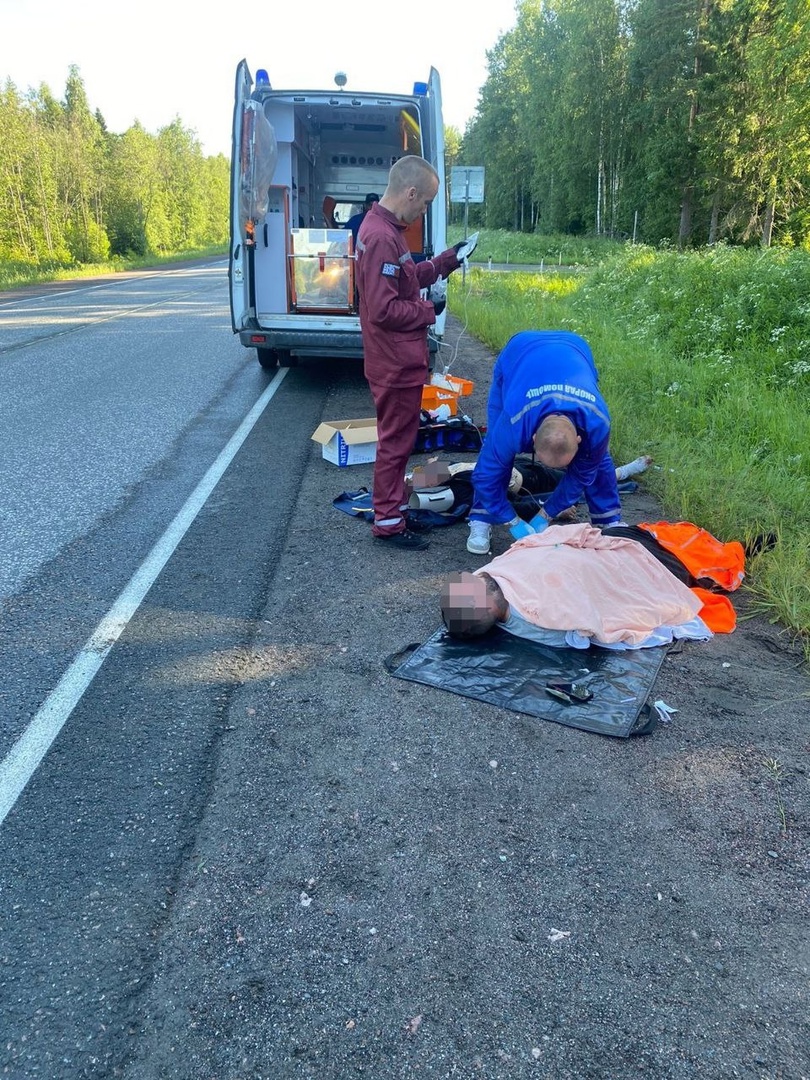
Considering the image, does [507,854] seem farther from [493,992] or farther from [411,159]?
[411,159]

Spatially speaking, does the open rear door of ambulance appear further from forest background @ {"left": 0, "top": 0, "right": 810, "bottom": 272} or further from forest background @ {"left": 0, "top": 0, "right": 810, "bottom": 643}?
forest background @ {"left": 0, "top": 0, "right": 810, "bottom": 272}

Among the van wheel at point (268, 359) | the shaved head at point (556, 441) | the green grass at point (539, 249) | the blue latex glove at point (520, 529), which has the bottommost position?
the blue latex glove at point (520, 529)

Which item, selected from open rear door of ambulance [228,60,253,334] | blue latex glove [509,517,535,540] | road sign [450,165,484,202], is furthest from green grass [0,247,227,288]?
blue latex glove [509,517,535,540]

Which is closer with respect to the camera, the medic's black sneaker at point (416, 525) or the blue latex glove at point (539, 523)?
the blue latex glove at point (539, 523)

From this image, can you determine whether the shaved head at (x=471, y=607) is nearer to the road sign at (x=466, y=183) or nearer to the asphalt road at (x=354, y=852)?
the asphalt road at (x=354, y=852)

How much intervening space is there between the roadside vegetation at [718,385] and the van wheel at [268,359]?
8.21 feet

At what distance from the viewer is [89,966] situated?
1971mm

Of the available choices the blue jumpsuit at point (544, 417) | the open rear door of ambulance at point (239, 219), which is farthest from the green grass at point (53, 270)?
the blue jumpsuit at point (544, 417)

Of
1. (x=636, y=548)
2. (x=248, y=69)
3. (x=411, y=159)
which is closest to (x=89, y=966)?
(x=636, y=548)

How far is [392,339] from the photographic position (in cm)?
457

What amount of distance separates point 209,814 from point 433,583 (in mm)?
2037

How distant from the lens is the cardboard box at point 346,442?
20.1 feet

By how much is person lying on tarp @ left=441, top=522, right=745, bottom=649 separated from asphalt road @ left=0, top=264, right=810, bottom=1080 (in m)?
0.21

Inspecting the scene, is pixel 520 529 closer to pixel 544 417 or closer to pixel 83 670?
pixel 544 417
